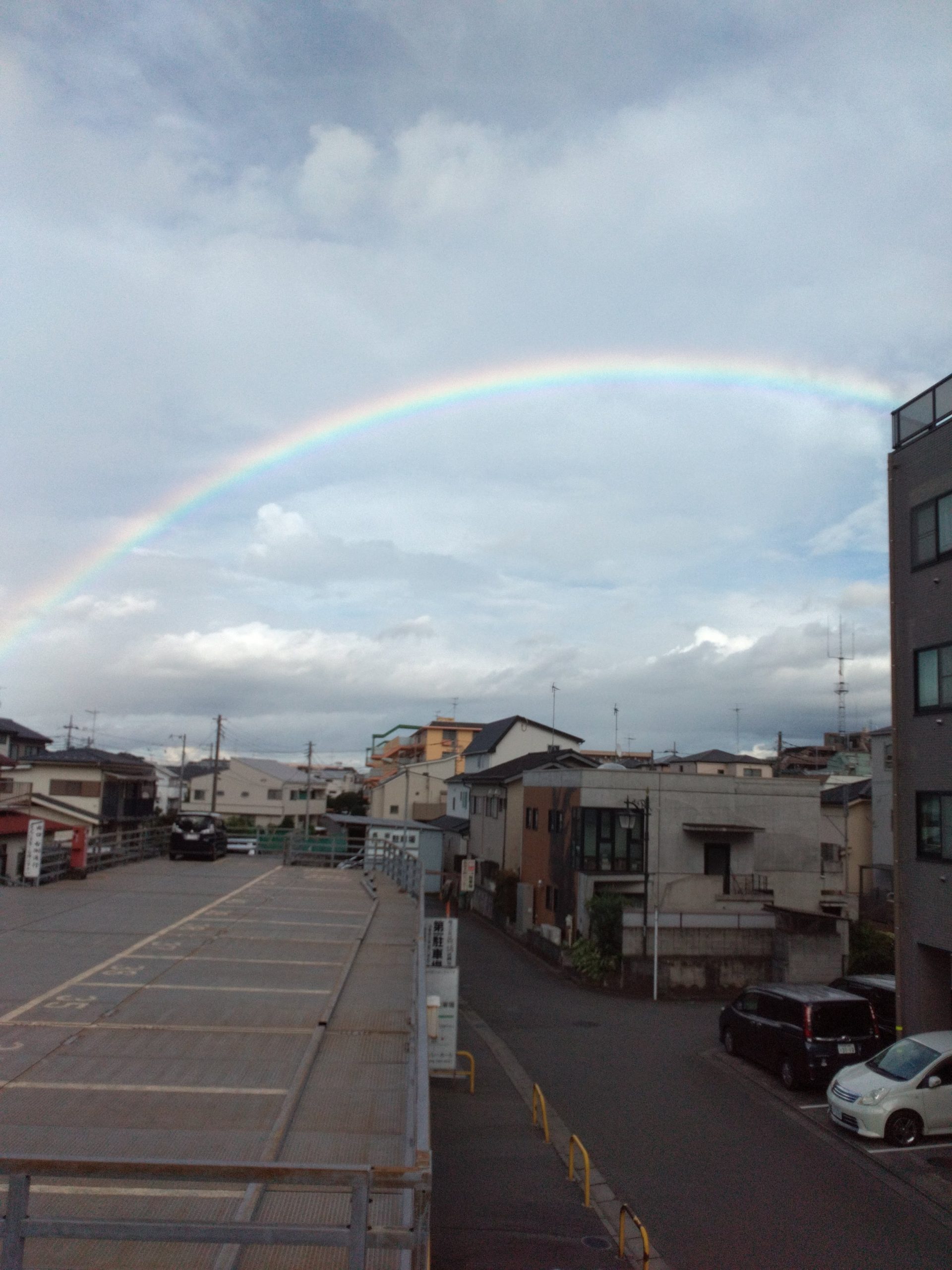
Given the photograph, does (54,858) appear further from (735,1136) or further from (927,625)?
(927,625)

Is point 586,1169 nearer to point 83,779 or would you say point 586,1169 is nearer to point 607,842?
point 607,842

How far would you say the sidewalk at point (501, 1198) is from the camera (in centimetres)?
888

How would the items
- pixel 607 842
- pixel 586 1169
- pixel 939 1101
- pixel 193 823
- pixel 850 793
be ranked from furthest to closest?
pixel 850 793, pixel 607 842, pixel 193 823, pixel 939 1101, pixel 586 1169

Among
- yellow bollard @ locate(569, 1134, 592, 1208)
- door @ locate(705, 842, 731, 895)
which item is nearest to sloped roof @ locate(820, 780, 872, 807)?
door @ locate(705, 842, 731, 895)

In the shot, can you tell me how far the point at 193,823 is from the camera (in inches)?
1240

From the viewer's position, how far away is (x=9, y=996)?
10820 millimetres

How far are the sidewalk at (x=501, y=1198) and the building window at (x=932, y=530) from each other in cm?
1241

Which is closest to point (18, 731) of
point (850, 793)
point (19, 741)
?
point (19, 741)

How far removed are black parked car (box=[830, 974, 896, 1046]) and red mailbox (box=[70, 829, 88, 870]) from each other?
60.8 ft

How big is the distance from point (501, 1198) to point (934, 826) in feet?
35.8

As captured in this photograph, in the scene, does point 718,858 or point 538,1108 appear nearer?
point 538,1108

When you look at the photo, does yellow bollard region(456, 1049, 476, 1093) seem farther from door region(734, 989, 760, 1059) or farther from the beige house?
the beige house

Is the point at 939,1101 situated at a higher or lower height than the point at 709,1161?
higher

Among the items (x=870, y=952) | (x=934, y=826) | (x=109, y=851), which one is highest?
(x=934, y=826)
